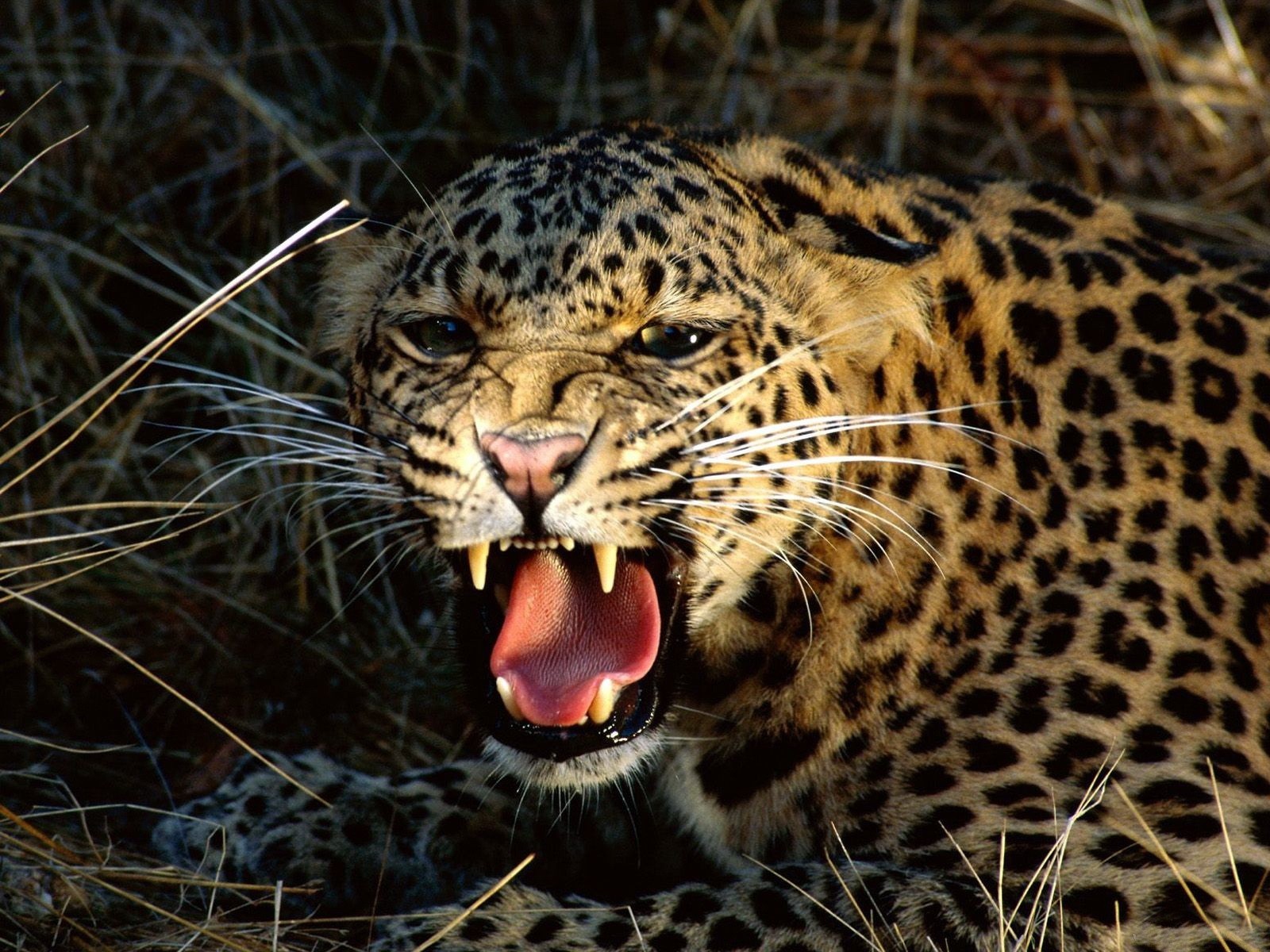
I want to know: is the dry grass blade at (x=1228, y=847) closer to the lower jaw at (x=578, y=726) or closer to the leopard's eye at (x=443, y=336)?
the lower jaw at (x=578, y=726)

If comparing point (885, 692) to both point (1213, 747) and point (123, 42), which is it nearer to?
point (1213, 747)

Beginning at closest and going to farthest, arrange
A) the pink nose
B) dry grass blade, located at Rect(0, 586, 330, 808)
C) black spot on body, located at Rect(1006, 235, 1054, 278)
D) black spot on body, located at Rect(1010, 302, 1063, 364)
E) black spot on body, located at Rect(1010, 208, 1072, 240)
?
the pink nose → dry grass blade, located at Rect(0, 586, 330, 808) → black spot on body, located at Rect(1010, 302, 1063, 364) → black spot on body, located at Rect(1006, 235, 1054, 278) → black spot on body, located at Rect(1010, 208, 1072, 240)

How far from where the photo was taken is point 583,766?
14.6 ft

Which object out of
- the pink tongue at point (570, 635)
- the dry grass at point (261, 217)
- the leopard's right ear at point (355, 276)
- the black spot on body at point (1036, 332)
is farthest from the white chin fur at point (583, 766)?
the black spot on body at point (1036, 332)

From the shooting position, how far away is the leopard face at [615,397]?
14.0ft

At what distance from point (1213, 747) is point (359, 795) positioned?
2686mm

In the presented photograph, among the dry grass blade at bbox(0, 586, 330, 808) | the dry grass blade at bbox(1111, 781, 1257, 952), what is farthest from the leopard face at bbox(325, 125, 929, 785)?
the dry grass blade at bbox(1111, 781, 1257, 952)

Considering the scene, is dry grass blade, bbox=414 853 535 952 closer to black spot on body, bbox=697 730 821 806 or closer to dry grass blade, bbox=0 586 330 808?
dry grass blade, bbox=0 586 330 808

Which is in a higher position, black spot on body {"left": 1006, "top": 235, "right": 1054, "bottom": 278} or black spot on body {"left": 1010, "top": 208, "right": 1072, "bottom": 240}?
black spot on body {"left": 1010, "top": 208, "right": 1072, "bottom": 240}

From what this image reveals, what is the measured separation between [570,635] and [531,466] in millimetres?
676

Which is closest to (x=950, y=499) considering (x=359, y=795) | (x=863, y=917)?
(x=863, y=917)

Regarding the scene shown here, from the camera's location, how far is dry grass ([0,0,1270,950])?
5.70 metres

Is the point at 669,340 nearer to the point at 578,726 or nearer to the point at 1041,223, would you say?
the point at 578,726

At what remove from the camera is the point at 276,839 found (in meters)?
5.32
